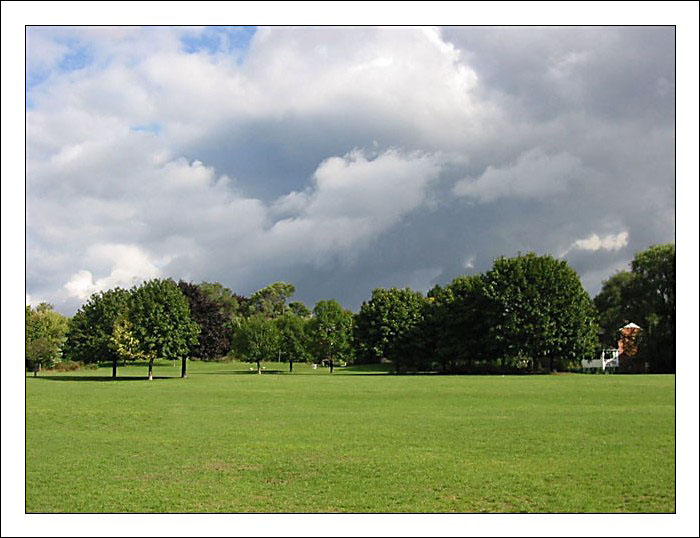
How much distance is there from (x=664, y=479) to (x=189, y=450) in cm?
1151

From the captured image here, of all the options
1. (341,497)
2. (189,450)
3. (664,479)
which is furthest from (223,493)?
(664,479)

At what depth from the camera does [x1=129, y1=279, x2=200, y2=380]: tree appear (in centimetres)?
6153

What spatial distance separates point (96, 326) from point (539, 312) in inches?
1615

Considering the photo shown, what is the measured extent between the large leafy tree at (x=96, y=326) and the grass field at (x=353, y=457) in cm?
3430

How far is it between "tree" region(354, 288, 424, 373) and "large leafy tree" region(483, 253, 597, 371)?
9.02 metres

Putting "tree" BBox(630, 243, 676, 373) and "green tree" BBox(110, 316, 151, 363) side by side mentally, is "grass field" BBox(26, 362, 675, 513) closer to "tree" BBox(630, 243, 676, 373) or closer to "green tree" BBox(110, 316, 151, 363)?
"green tree" BBox(110, 316, 151, 363)

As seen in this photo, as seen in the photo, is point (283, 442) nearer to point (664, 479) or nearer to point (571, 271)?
point (664, 479)

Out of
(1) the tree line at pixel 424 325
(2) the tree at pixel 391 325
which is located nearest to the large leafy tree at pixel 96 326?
(1) the tree line at pixel 424 325

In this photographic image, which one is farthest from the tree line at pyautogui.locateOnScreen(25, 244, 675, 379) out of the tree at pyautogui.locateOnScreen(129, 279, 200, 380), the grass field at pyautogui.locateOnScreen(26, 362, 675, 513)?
the grass field at pyautogui.locateOnScreen(26, 362, 675, 513)

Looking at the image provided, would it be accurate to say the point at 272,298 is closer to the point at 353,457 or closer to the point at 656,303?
the point at 656,303

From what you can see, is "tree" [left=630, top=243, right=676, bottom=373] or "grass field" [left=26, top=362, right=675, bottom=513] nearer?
"grass field" [left=26, top=362, right=675, bottom=513]

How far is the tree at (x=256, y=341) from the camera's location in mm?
76562

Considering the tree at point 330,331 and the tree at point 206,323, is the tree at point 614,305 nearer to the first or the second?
the tree at point 330,331

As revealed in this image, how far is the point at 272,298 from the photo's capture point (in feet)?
399
